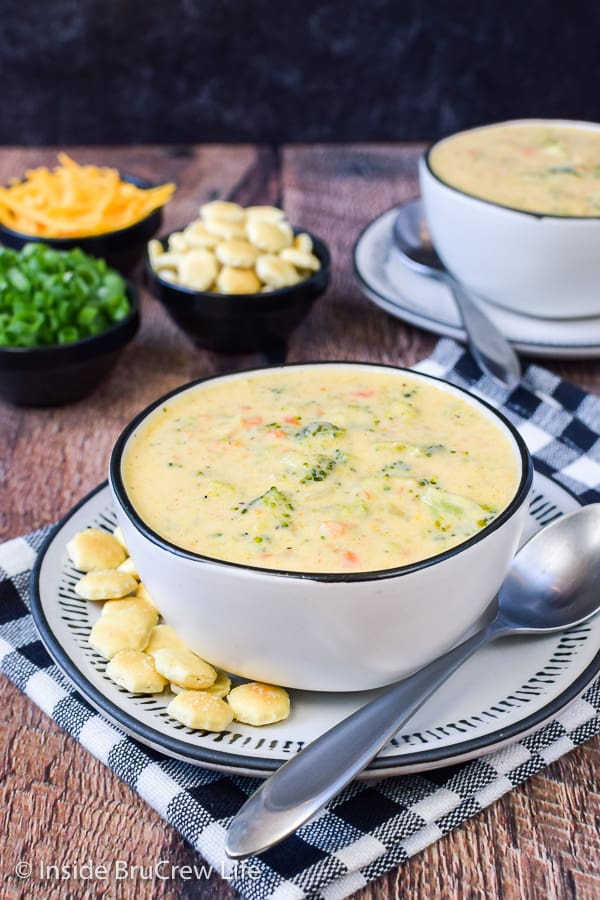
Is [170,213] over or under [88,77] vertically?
over

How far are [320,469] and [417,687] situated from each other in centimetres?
27

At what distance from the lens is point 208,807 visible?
41.8 inches

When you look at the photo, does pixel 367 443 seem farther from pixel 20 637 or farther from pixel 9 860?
pixel 9 860

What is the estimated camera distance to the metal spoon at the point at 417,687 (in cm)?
94

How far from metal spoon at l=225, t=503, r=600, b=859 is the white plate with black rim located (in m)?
0.03

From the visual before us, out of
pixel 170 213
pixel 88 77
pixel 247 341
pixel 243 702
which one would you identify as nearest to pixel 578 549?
pixel 243 702

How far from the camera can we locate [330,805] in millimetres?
1068

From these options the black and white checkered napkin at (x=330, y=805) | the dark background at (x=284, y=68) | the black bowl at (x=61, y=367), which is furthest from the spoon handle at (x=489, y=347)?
the dark background at (x=284, y=68)

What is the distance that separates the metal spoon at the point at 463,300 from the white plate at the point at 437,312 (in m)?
0.03

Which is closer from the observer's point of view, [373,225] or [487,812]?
[487,812]

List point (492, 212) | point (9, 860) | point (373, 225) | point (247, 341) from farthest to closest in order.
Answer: point (373, 225) < point (247, 341) < point (492, 212) < point (9, 860)

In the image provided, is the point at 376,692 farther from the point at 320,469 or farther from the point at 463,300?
the point at 463,300

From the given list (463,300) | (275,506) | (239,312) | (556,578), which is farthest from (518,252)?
(275,506)

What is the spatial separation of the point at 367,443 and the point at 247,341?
85 centimetres
